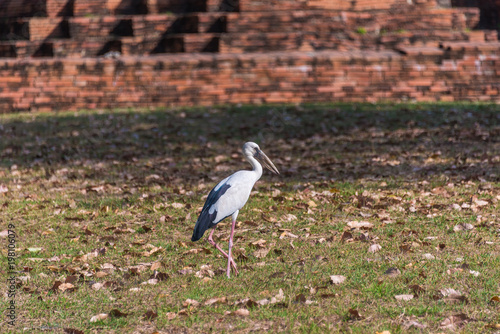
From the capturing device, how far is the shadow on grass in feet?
27.8

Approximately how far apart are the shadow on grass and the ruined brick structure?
88 cm

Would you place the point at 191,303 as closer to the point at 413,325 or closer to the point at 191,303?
the point at 191,303

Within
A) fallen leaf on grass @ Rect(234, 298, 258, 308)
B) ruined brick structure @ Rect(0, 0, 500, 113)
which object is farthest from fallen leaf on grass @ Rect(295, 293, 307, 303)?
ruined brick structure @ Rect(0, 0, 500, 113)

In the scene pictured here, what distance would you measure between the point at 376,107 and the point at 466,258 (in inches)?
324

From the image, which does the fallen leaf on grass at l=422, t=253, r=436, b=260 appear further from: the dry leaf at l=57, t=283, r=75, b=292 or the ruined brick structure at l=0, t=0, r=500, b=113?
the ruined brick structure at l=0, t=0, r=500, b=113

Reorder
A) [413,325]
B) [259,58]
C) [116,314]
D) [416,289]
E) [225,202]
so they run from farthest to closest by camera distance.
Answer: [259,58], [225,202], [416,289], [116,314], [413,325]

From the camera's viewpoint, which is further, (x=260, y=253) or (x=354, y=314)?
(x=260, y=253)

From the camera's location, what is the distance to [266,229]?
19.0 feet

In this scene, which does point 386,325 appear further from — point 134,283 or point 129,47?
point 129,47

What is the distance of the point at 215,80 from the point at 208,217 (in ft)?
31.1

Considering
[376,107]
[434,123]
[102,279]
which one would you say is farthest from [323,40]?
[102,279]

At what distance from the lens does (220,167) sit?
28.6 feet

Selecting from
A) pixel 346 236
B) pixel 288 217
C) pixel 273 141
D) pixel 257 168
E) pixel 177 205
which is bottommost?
pixel 273 141

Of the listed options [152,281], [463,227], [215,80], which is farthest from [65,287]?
[215,80]
